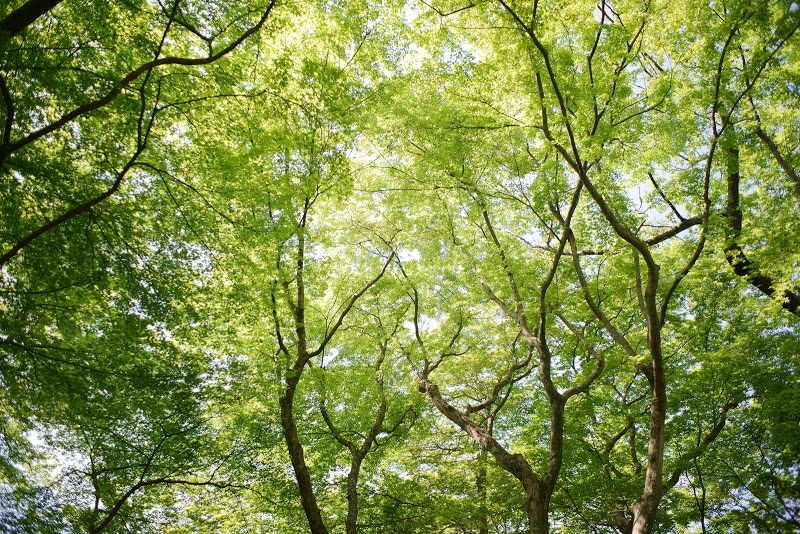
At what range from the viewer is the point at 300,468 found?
7.37m

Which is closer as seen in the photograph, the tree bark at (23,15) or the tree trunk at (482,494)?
the tree bark at (23,15)

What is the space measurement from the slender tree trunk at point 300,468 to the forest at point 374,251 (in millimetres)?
40

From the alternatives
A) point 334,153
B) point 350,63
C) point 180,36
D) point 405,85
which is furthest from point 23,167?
point 405,85

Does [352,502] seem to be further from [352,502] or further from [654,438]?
[654,438]

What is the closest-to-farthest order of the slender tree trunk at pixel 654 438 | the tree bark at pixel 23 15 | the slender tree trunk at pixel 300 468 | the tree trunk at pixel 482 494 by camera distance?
the tree bark at pixel 23 15 → the slender tree trunk at pixel 654 438 → the slender tree trunk at pixel 300 468 → the tree trunk at pixel 482 494

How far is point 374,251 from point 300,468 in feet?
19.7

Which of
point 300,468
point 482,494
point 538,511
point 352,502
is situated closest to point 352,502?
point 352,502

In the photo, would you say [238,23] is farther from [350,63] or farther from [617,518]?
[617,518]

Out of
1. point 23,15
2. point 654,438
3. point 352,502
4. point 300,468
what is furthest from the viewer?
point 352,502

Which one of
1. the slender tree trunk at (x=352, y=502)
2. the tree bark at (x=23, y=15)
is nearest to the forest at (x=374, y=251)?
the tree bark at (x=23, y=15)

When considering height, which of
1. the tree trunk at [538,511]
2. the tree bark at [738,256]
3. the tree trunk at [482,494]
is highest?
the tree bark at [738,256]

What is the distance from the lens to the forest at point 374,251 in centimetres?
544

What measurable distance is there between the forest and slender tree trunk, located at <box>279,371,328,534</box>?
0.04 metres

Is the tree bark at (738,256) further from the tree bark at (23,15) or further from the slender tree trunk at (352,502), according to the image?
the tree bark at (23,15)
